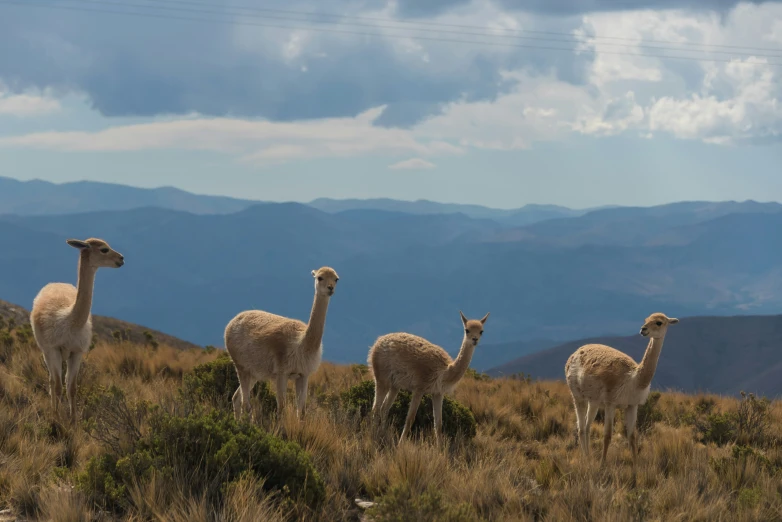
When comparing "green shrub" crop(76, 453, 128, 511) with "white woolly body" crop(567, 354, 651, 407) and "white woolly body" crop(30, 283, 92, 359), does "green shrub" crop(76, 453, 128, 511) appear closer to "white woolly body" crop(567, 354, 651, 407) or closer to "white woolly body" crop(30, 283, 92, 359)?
"white woolly body" crop(30, 283, 92, 359)

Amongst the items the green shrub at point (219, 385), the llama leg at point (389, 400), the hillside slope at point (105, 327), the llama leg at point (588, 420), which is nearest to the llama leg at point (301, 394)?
the llama leg at point (389, 400)

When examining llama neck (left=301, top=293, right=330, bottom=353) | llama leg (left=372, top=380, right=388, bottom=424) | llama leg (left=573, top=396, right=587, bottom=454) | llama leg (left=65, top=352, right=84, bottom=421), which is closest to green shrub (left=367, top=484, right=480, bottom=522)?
llama neck (left=301, top=293, right=330, bottom=353)

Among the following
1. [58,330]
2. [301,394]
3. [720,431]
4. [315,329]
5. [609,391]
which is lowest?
[720,431]

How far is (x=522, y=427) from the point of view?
12.3 m

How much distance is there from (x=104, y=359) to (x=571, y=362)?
8993mm

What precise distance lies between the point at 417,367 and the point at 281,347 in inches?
69.5

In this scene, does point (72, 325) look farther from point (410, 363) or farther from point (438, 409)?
point (438, 409)

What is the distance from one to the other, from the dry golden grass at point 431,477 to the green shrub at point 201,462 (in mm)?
136

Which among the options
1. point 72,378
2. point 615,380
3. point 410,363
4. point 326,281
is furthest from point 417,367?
point 72,378

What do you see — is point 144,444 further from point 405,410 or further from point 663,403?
point 663,403

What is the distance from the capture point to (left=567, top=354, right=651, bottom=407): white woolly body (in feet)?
31.9

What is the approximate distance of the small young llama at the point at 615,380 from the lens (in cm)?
966

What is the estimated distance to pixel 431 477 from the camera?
7109 millimetres

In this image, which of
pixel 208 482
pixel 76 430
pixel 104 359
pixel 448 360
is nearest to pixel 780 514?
pixel 448 360
